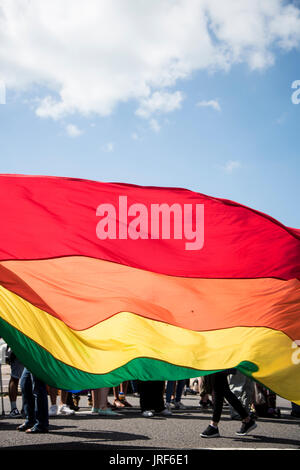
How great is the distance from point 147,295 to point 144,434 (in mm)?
Answer: 2210

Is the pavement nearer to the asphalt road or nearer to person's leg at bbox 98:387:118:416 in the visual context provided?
the asphalt road

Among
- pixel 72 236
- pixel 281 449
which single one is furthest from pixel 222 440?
pixel 72 236

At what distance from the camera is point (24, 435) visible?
7332mm

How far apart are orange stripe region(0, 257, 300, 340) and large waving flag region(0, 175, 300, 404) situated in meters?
0.01

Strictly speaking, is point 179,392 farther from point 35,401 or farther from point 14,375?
point 35,401

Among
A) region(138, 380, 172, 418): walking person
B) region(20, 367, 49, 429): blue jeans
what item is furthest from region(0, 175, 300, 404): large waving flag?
region(138, 380, 172, 418): walking person

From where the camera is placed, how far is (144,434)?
7.54 metres

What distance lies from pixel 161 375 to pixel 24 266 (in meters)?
1.98

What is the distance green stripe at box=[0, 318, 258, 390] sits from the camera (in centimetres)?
560

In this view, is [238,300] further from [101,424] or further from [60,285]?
[101,424]

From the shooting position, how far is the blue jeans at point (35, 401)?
7.50m

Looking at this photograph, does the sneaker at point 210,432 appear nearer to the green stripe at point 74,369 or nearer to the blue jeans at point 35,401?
the green stripe at point 74,369

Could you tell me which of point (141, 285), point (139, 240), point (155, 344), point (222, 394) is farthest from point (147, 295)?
point (222, 394)
